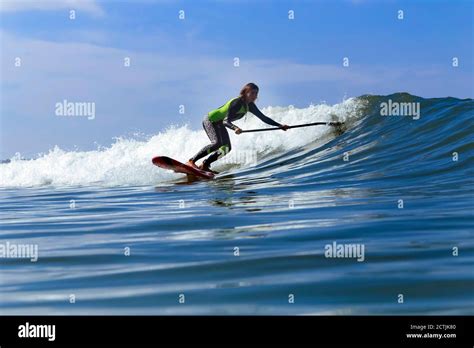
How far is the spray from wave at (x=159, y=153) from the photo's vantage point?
16797 millimetres

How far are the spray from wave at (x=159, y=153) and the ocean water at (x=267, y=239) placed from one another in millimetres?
1771

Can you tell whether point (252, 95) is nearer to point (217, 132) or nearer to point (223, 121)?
point (223, 121)

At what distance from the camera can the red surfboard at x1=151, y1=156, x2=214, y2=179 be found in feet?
45.1

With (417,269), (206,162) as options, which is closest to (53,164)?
(206,162)

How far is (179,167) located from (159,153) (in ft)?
22.7

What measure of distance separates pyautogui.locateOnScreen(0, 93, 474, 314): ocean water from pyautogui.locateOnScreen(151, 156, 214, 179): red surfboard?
0.27m

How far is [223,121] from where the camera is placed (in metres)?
13.7

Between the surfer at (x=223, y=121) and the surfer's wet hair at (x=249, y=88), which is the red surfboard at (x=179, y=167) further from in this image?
the surfer's wet hair at (x=249, y=88)
